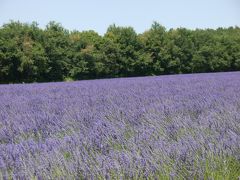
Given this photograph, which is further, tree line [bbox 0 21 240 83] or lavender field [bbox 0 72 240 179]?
tree line [bbox 0 21 240 83]

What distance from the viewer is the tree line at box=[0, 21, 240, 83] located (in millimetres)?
28641

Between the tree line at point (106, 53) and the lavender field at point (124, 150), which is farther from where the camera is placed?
the tree line at point (106, 53)

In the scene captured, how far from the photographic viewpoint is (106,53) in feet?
109

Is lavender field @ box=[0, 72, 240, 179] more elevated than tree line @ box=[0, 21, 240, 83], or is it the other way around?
tree line @ box=[0, 21, 240, 83]

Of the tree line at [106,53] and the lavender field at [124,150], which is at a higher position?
the tree line at [106,53]

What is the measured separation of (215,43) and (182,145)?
130 feet

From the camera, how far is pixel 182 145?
8.82 ft

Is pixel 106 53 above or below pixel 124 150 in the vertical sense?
above

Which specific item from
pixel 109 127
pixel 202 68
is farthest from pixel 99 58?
pixel 109 127

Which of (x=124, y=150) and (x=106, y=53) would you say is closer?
(x=124, y=150)

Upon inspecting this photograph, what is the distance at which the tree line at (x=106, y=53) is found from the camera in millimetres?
28641

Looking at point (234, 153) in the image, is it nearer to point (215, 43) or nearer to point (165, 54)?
point (165, 54)

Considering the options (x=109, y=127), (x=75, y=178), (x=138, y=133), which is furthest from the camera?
(x=109, y=127)

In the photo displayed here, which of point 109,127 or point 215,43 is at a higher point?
point 215,43
